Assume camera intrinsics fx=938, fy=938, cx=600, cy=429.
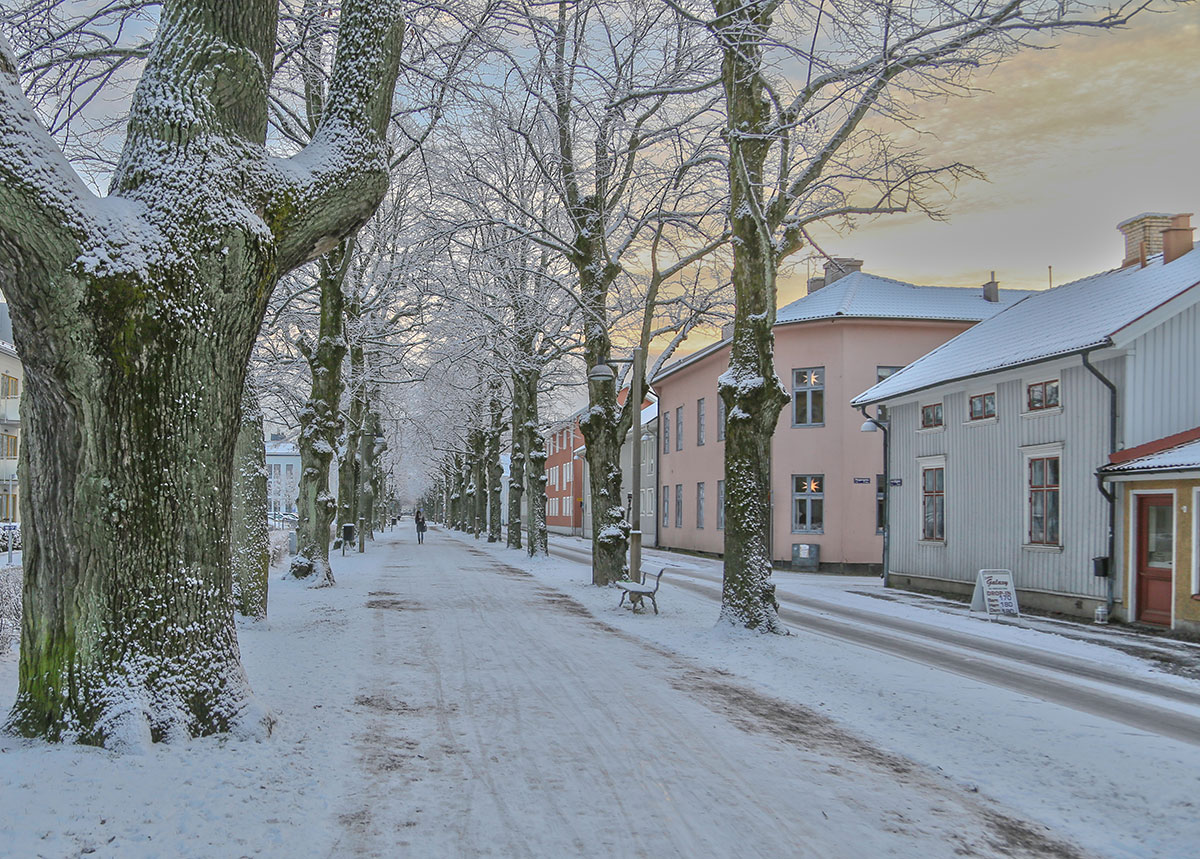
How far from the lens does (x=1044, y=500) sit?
17500mm

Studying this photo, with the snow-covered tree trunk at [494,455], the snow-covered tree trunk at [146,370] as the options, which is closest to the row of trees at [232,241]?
the snow-covered tree trunk at [146,370]

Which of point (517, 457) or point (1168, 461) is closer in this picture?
point (1168, 461)

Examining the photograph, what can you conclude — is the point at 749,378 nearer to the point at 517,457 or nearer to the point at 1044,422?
the point at 1044,422

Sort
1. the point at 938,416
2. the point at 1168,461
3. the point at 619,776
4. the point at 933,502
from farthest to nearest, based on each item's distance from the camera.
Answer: the point at 933,502 → the point at 938,416 → the point at 1168,461 → the point at 619,776

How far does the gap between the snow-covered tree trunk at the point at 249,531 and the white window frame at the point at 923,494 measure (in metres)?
14.6

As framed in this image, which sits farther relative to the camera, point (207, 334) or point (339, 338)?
point (339, 338)

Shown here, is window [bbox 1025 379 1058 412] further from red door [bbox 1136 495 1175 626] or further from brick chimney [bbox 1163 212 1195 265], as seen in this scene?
brick chimney [bbox 1163 212 1195 265]

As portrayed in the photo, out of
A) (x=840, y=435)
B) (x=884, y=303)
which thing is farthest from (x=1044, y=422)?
(x=884, y=303)

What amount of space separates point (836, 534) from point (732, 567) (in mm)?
17307

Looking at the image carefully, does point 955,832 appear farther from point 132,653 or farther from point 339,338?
point 339,338

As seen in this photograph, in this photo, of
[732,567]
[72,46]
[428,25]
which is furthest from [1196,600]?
[72,46]

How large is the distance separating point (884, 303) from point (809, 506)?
6.99 m

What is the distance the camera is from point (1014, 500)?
18.3 metres

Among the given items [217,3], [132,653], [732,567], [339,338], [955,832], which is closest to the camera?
[955,832]
